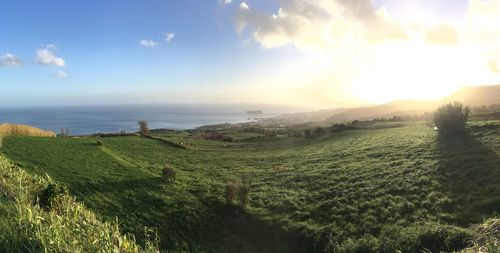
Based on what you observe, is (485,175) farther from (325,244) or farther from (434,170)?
(325,244)

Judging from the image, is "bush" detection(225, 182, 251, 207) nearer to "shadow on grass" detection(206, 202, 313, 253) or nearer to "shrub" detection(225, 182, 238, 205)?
"shrub" detection(225, 182, 238, 205)

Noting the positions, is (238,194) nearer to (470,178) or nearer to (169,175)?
(169,175)

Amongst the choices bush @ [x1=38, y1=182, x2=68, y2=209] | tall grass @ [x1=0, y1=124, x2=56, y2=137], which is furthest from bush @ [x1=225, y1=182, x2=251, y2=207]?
tall grass @ [x1=0, y1=124, x2=56, y2=137]

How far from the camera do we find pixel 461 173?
1980 cm

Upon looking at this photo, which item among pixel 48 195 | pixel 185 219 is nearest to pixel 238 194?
pixel 185 219

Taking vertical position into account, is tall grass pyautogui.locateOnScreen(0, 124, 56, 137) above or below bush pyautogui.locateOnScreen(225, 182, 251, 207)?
above

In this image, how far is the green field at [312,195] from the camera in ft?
50.1

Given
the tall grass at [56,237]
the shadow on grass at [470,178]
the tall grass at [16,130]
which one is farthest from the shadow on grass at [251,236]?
the tall grass at [16,130]

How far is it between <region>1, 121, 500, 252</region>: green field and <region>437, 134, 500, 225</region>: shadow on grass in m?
0.05

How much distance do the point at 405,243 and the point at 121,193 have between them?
15.2 meters

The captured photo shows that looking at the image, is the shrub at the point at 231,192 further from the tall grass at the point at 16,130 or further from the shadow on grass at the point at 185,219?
the tall grass at the point at 16,130

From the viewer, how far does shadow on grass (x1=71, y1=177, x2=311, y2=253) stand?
54.4 feet

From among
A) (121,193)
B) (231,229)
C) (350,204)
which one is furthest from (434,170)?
(121,193)

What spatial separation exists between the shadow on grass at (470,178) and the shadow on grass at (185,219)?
726 centimetres
